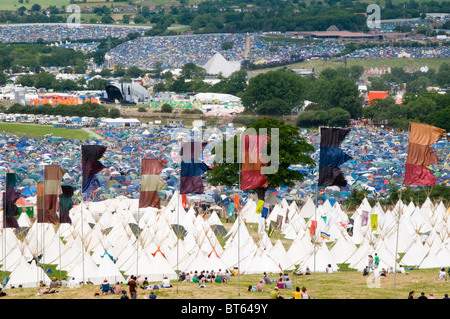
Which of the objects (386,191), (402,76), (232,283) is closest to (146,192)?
(232,283)

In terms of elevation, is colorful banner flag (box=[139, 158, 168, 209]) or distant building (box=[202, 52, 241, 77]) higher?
colorful banner flag (box=[139, 158, 168, 209])

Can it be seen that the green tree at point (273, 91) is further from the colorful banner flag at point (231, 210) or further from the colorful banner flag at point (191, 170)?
the colorful banner flag at point (191, 170)

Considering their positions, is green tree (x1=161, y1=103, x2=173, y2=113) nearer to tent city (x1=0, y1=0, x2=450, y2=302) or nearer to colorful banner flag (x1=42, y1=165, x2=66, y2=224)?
tent city (x1=0, y1=0, x2=450, y2=302)

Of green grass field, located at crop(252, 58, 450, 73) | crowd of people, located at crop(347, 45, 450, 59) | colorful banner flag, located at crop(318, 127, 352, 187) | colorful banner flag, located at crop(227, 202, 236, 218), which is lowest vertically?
green grass field, located at crop(252, 58, 450, 73)

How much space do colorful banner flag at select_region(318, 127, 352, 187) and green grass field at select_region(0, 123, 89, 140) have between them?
6471 centimetres

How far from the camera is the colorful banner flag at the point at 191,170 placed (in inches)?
1465

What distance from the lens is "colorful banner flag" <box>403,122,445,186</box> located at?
102 ft

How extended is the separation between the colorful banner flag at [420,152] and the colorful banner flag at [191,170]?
30.0 feet

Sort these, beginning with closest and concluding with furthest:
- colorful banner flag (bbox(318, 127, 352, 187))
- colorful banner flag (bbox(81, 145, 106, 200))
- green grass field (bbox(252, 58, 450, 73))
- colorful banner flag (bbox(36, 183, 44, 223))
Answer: colorful banner flag (bbox(318, 127, 352, 187))
colorful banner flag (bbox(81, 145, 106, 200))
colorful banner flag (bbox(36, 183, 44, 223))
green grass field (bbox(252, 58, 450, 73))

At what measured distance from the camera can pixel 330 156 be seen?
1273 inches

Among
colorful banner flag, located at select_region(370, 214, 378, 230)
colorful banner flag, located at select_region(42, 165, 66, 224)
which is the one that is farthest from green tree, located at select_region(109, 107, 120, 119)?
colorful banner flag, located at select_region(42, 165, 66, 224)

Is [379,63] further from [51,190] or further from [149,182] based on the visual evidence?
[51,190]
